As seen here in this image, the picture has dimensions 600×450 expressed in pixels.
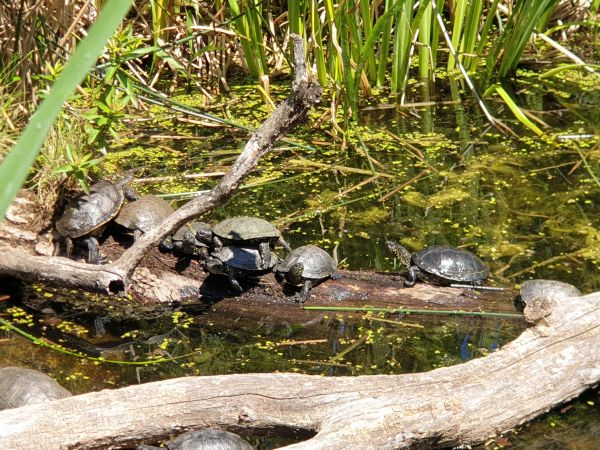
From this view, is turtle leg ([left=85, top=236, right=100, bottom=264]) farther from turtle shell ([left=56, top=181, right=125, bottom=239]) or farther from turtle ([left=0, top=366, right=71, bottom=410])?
turtle ([left=0, top=366, right=71, bottom=410])

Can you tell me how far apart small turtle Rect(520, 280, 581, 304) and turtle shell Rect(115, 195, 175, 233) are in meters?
1.95

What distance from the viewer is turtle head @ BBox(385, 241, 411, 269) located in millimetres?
4320

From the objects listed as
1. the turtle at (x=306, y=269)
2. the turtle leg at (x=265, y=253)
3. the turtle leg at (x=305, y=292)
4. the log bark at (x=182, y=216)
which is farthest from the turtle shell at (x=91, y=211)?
the turtle leg at (x=305, y=292)

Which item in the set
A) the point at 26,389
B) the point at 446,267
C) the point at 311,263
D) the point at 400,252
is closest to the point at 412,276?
the point at 446,267

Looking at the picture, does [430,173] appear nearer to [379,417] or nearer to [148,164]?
[148,164]

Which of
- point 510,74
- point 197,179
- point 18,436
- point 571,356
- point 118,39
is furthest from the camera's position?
point 510,74

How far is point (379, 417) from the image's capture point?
8.80 ft

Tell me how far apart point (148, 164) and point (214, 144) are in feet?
1.96

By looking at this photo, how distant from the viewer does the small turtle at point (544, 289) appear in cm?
373

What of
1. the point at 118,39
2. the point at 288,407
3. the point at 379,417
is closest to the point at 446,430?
the point at 379,417

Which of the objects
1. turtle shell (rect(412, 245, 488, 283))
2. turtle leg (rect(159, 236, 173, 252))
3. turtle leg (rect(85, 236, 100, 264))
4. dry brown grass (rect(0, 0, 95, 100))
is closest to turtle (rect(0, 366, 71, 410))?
turtle leg (rect(85, 236, 100, 264))

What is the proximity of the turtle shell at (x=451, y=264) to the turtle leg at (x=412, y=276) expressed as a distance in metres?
0.03

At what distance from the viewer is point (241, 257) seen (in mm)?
3998

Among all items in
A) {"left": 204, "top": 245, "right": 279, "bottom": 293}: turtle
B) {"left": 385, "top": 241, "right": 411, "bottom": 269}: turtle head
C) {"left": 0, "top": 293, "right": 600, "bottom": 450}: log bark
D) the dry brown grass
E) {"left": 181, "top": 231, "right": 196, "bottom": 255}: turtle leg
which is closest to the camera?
{"left": 0, "top": 293, "right": 600, "bottom": 450}: log bark
